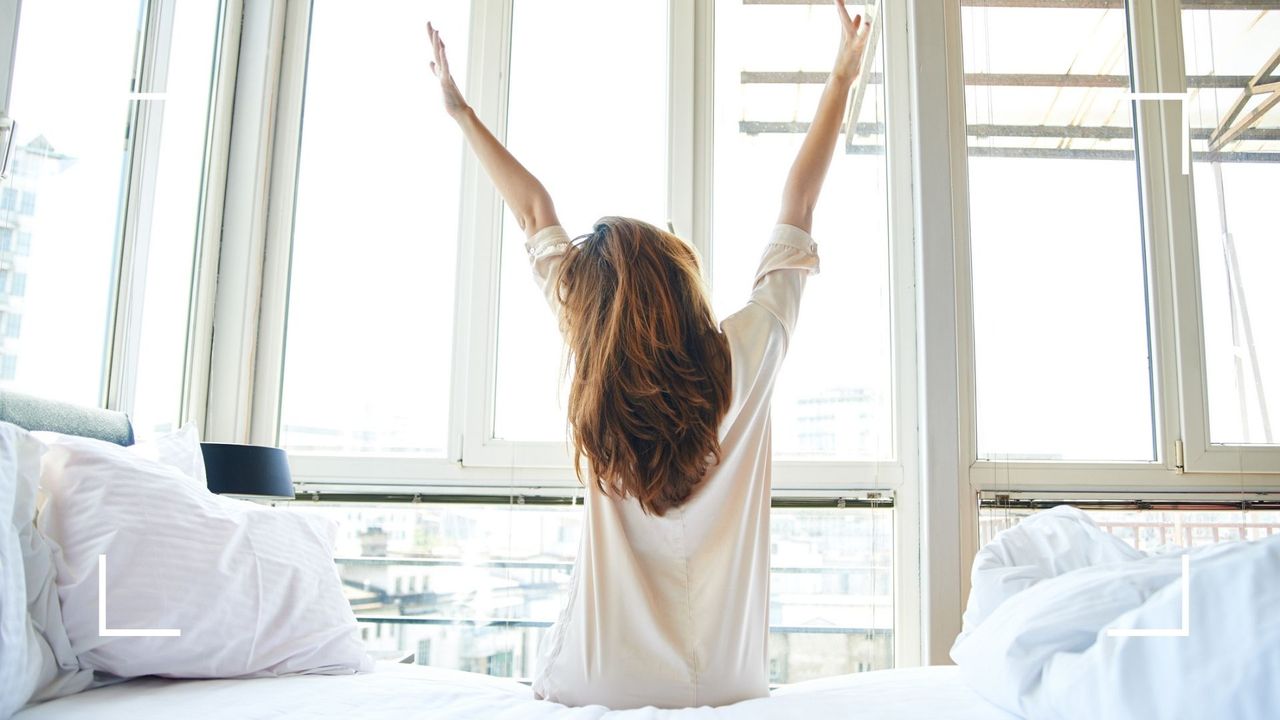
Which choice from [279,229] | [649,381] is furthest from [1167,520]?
[279,229]

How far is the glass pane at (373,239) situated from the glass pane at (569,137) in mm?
201

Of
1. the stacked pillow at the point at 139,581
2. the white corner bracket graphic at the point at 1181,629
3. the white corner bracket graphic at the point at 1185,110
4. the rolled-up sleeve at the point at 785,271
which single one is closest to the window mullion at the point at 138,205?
the stacked pillow at the point at 139,581

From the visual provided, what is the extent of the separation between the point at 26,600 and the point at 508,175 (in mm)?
1020

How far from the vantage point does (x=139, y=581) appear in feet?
4.36

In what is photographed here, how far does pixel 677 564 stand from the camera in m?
1.32

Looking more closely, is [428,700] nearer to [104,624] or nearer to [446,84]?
[104,624]

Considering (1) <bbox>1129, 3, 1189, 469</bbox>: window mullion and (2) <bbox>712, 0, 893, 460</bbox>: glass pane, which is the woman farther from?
(1) <bbox>1129, 3, 1189, 469</bbox>: window mullion

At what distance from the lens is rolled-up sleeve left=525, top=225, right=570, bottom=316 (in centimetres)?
149

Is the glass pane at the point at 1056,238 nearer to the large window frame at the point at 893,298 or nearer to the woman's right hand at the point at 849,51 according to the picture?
the large window frame at the point at 893,298

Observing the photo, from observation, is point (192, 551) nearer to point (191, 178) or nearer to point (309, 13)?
point (191, 178)

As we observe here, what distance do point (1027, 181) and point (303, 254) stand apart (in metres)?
2.33

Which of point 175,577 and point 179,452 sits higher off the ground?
point 179,452

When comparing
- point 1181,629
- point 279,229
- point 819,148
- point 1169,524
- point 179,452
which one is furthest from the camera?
point 279,229

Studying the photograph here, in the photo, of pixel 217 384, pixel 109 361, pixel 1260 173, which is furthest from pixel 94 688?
pixel 1260 173
